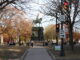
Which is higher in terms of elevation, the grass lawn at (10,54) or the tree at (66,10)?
the tree at (66,10)

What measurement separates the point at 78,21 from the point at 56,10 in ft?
13.7

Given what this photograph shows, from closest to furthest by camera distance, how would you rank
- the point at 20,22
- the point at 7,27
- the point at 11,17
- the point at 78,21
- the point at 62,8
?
the point at 62,8
the point at 78,21
the point at 11,17
the point at 7,27
the point at 20,22

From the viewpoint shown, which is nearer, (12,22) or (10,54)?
(10,54)

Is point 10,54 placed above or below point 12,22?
below

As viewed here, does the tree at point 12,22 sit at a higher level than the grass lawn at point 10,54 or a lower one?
higher

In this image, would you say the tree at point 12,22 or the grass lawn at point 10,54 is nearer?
the grass lawn at point 10,54

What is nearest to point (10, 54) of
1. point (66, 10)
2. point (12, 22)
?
point (66, 10)

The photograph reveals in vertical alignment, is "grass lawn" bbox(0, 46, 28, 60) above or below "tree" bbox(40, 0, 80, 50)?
below

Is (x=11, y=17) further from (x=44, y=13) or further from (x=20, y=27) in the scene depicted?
(x=44, y=13)

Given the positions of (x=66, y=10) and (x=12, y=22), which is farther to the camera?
(x=12, y=22)

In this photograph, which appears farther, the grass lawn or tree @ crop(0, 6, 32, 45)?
tree @ crop(0, 6, 32, 45)

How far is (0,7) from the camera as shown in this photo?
24.2 m

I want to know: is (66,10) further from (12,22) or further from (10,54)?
(12,22)

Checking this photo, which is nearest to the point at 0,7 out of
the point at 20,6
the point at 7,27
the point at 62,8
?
the point at 20,6
